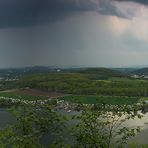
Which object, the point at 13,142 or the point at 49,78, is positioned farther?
the point at 49,78

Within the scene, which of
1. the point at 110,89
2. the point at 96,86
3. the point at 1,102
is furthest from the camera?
the point at 96,86

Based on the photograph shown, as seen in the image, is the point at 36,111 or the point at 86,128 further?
the point at 36,111

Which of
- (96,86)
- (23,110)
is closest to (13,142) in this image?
(23,110)

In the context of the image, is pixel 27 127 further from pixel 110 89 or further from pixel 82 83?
pixel 82 83

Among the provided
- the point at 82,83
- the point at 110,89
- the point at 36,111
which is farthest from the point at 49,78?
the point at 36,111

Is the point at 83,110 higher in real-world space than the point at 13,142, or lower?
higher

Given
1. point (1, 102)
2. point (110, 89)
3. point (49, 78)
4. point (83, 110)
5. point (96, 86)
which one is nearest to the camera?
point (83, 110)

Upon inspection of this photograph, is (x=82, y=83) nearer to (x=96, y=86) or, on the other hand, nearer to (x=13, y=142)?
(x=96, y=86)

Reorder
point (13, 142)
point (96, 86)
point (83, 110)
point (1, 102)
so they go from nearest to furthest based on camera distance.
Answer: point (13, 142)
point (83, 110)
point (1, 102)
point (96, 86)

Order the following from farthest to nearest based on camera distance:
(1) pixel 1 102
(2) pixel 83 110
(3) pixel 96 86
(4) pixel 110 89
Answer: (3) pixel 96 86, (4) pixel 110 89, (1) pixel 1 102, (2) pixel 83 110

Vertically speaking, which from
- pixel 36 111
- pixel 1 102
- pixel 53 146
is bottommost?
pixel 1 102
